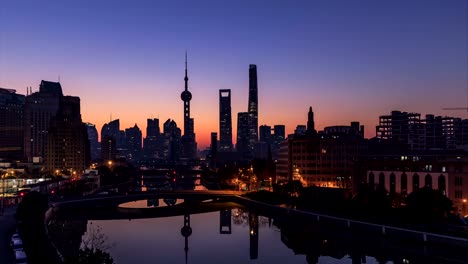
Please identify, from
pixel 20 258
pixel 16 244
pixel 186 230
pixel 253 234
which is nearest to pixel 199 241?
pixel 253 234

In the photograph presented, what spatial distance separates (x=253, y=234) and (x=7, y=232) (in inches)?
1755

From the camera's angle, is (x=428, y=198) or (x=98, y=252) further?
(x=428, y=198)

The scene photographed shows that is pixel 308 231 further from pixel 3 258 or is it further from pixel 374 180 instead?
pixel 3 258

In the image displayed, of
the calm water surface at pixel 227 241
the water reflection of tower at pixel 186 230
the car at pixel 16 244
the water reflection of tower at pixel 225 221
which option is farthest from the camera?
the water reflection of tower at pixel 225 221

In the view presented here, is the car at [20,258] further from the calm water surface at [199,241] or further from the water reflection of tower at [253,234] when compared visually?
the water reflection of tower at [253,234]

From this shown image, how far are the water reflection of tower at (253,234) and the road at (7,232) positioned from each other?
112ft

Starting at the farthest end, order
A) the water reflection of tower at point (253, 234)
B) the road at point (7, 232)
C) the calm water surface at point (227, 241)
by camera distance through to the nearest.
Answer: the water reflection of tower at point (253, 234) < the calm water surface at point (227, 241) < the road at point (7, 232)

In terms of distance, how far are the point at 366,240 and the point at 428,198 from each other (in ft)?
40.8

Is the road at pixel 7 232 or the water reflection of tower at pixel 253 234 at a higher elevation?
the road at pixel 7 232

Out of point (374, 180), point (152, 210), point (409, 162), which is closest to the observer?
point (409, 162)

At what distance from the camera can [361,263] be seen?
68.2 m

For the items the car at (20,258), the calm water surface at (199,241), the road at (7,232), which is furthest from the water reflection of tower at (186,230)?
the car at (20,258)

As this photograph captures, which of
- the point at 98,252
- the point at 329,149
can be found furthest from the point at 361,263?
the point at 329,149

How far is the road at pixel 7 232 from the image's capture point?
175 ft
